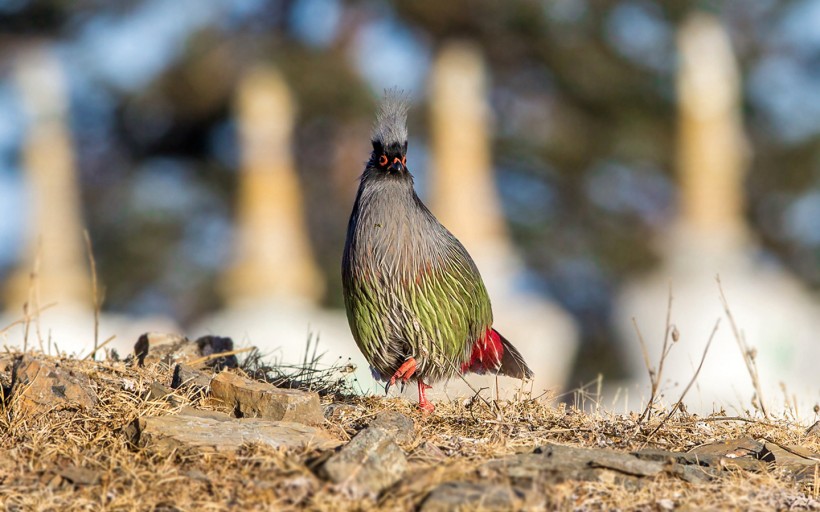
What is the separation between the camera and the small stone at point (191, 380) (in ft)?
17.6

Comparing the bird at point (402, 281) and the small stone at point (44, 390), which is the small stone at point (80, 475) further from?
the bird at point (402, 281)

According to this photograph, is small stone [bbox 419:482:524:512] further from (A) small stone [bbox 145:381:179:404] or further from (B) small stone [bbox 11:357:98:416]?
(B) small stone [bbox 11:357:98:416]

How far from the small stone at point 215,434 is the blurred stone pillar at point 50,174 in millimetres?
19893

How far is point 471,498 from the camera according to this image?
4078 millimetres

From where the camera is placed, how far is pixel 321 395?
18.9ft

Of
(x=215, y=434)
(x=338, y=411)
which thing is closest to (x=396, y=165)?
(x=338, y=411)

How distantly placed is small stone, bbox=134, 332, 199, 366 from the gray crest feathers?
4.79 feet

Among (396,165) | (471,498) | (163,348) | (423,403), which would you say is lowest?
(471,498)

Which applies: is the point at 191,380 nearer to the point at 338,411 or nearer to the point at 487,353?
the point at 338,411

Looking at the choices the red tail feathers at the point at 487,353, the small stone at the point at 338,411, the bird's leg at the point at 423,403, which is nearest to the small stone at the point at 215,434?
the small stone at the point at 338,411

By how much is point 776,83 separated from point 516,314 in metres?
9.35

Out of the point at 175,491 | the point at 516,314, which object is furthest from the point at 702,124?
the point at 175,491

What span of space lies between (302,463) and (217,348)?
7.01 feet

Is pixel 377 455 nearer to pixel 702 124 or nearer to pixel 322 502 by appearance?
pixel 322 502
